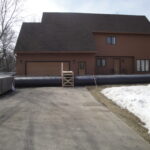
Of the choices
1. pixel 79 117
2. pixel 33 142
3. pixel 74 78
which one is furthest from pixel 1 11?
pixel 33 142

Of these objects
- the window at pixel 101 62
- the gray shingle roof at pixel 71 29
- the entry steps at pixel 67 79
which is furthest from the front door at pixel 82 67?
the entry steps at pixel 67 79

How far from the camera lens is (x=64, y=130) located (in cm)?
818

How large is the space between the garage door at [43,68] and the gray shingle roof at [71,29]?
156cm

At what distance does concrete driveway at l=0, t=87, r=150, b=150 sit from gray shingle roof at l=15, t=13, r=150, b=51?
16.7 meters

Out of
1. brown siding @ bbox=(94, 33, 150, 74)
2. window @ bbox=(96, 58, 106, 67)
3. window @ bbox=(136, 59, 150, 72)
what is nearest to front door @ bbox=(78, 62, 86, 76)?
brown siding @ bbox=(94, 33, 150, 74)

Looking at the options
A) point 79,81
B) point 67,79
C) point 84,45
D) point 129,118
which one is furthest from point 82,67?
point 129,118

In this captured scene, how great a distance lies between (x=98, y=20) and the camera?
109 ft

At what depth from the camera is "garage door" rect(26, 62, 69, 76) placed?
1101 inches

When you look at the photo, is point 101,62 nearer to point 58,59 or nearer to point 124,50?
point 124,50

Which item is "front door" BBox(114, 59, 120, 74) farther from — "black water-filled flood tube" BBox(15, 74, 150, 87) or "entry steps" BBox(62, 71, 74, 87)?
"entry steps" BBox(62, 71, 74, 87)

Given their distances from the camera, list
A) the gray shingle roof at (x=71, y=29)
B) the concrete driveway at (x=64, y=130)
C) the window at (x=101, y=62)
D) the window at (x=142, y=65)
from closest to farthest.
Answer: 1. the concrete driveway at (x=64, y=130)
2. the gray shingle roof at (x=71, y=29)
3. the window at (x=101, y=62)
4. the window at (x=142, y=65)

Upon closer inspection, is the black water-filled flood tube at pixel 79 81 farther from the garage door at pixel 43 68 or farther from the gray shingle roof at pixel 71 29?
the gray shingle roof at pixel 71 29

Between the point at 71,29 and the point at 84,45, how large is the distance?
356cm

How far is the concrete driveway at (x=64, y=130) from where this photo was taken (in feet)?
22.2
